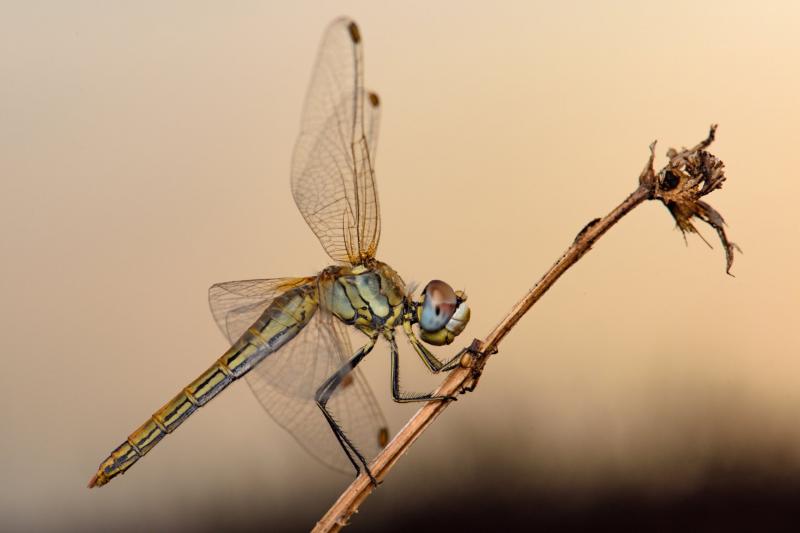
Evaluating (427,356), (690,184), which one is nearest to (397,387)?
(427,356)

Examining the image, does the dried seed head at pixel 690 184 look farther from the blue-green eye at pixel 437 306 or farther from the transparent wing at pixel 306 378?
the transparent wing at pixel 306 378

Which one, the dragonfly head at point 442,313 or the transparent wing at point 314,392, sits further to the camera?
the transparent wing at point 314,392

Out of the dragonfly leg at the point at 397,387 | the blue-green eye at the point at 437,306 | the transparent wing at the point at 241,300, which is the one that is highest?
the transparent wing at the point at 241,300

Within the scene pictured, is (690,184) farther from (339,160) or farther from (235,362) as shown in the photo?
(235,362)

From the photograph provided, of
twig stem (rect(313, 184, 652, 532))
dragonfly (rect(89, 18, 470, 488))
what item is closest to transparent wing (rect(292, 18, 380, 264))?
dragonfly (rect(89, 18, 470, 488))

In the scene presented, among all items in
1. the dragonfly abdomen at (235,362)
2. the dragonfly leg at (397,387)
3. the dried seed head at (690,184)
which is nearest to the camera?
the dried seed head at (690,184)

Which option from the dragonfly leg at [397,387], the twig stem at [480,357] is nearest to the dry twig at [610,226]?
the twig stem at [480,357]

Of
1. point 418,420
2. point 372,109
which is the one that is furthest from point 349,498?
point 372,109
